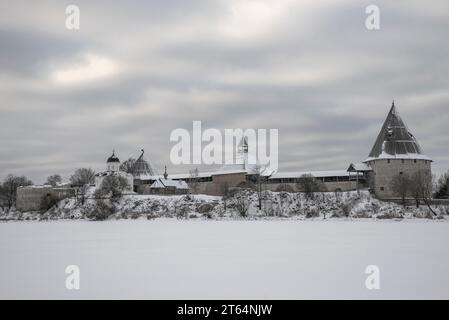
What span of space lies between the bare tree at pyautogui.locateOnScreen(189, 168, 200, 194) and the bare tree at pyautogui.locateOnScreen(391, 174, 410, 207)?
24479mm

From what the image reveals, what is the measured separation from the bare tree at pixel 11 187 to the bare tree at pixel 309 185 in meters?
38.6

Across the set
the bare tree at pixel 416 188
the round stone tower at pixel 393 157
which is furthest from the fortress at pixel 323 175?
the bare tree at pixel 416 188

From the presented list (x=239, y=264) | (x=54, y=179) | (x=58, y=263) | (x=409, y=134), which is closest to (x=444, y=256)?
(x=239, y=264)

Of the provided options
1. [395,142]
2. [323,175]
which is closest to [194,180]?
[323,175]

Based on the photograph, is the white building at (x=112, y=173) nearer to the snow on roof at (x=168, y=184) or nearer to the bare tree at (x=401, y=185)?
the snow on roof at (x=168, y=184)

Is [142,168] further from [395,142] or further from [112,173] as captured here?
[395,142]

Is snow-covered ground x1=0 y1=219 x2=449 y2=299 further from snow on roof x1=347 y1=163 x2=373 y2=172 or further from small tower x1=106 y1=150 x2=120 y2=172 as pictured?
small tower x1=106 y1=150 x2=120 y2=172

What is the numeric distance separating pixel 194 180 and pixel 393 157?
25.2 m

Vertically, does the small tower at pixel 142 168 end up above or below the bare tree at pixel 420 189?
above

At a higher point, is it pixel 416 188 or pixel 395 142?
pixel 395 142

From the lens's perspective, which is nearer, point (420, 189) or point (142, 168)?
point (420, 189)

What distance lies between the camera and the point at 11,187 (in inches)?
2699

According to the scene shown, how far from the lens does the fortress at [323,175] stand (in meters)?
44.6
